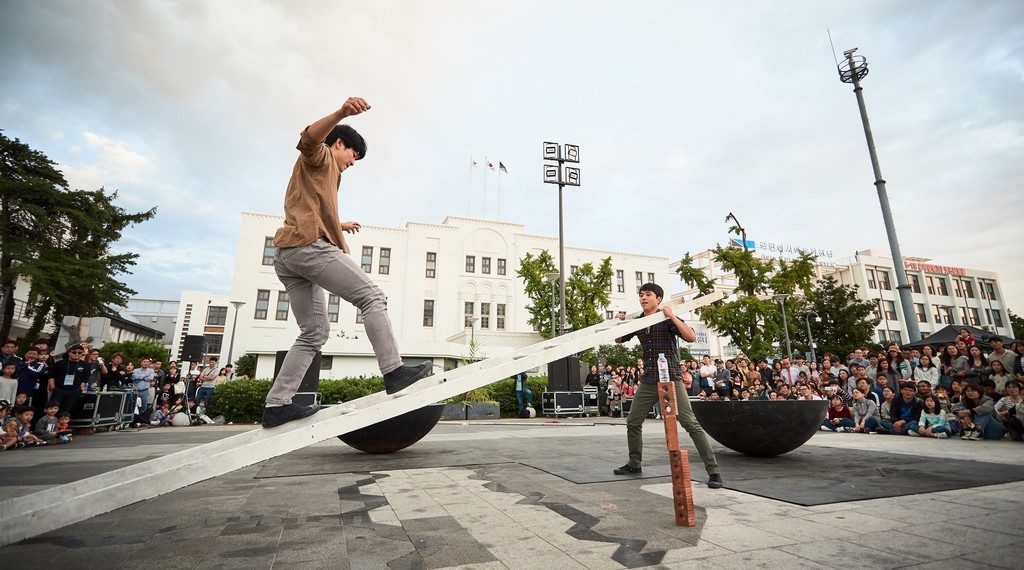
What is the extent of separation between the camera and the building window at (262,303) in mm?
37594

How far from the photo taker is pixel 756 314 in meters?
26.5

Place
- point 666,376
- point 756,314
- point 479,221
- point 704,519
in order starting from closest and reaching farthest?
point 704,519 → point 666,376 → point 756,314 → point 479,221

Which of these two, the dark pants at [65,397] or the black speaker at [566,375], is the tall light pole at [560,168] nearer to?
the black speaker at [566,375]

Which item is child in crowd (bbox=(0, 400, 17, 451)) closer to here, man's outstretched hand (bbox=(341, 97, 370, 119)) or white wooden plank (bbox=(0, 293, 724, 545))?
white wooden plank (bbox=(0, 293, 724, 545))

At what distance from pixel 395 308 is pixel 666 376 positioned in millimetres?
38535

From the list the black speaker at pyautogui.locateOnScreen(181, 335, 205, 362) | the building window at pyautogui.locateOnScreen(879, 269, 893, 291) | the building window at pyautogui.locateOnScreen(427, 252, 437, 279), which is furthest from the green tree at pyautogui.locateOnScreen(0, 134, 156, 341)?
the building window at pyautogui.locateOnScreen(879, 269, 893, 291)

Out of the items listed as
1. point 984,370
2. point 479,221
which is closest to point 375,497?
point 984,370

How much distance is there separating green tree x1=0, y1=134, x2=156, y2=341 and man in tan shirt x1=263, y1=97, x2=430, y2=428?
88.8 ft

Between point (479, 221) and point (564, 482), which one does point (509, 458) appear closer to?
point (564, 482)

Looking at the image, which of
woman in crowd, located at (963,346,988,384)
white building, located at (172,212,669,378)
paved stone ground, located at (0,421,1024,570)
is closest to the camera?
paved stone ground, located at (0,421,1024,570)

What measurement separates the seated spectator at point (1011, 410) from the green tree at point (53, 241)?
3417 centimetres

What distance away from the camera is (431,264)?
141 feet

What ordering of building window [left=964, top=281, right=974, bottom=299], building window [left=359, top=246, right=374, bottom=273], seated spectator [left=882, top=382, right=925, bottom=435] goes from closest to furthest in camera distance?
seated spectator [left=882, top=382, right=925, bottom=435]
building window [left=359, top=246, right=374, bottom=273]
building window [left=964, top=281, right=974, bottom=299]

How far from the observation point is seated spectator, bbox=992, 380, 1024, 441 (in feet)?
26.1
